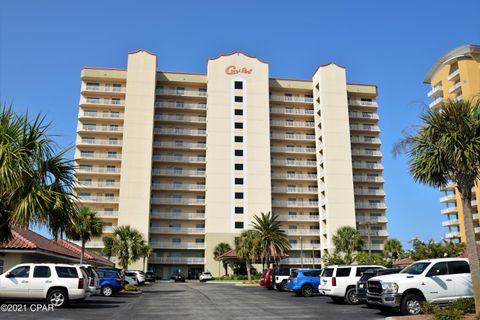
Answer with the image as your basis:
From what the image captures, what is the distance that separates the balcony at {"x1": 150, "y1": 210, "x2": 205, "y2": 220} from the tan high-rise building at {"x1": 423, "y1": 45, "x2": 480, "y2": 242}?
44955 mm

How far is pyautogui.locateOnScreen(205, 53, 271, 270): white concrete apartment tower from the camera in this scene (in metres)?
85.2

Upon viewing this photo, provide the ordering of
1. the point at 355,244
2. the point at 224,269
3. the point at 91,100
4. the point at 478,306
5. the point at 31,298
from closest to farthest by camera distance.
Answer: the point at 478,306 → the point at 31,298 → the point at 355,244 → the point at 224,269 → the point at 91,100

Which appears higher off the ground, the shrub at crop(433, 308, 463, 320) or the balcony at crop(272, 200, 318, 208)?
the balcony at crop(272, 200, 318, 208)

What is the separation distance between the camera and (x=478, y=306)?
13.8m

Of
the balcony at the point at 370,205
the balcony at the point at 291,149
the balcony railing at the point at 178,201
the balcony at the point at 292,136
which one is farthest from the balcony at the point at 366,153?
the balcony railing at the point at 178,201

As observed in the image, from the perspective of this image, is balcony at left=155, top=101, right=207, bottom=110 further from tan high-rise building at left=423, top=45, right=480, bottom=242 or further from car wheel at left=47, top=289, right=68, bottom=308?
car wheel at left=47, top=289, right=68, bottom=308

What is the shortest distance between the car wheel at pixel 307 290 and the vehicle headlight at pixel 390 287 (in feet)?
45.0

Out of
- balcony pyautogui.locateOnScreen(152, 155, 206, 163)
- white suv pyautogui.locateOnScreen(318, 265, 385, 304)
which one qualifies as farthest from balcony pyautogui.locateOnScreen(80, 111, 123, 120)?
white suv pyautogui.locateOnScreen(318, 265, 385, 304)

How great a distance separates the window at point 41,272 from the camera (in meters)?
19.4

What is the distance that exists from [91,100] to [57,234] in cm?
7625

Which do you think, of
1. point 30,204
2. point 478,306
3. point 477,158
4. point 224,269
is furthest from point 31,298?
point 224,269

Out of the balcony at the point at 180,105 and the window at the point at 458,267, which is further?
the balcony at the point at 180,105

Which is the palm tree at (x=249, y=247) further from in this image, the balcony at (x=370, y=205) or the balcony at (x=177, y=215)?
the balcony at (x=370, y=205)

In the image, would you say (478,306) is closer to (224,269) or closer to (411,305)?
(411,305)
